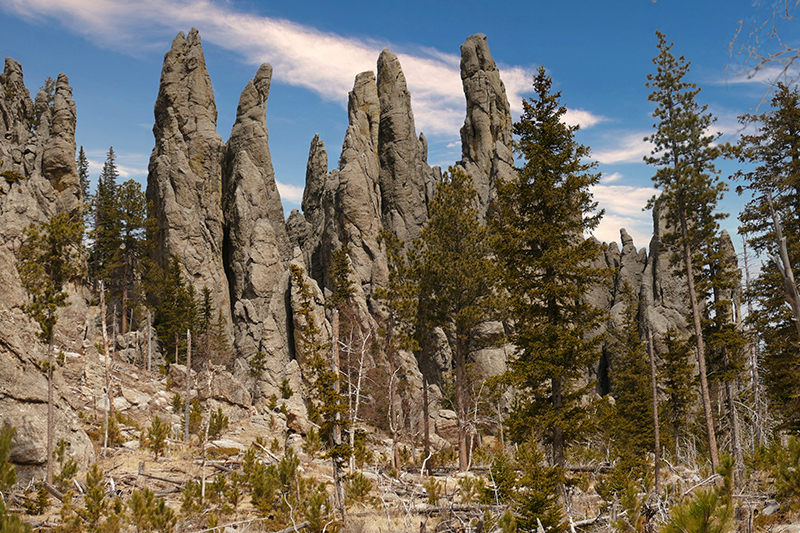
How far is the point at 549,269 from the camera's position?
16.5 metres

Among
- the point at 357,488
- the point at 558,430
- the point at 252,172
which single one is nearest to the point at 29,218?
the point at 252,172

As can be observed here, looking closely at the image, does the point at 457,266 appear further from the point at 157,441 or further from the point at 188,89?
the point at 188,89

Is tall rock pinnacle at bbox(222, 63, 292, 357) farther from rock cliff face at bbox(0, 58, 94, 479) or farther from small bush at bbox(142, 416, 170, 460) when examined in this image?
small bush at bbox(142, 416, 170, 460)

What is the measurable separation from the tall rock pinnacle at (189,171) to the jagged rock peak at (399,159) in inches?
815

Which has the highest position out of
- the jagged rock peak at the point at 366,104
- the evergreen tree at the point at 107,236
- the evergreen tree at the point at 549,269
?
the jagged rock peak at the point at 366,104

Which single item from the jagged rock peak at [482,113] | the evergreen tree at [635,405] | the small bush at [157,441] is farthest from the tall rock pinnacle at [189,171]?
the evergreen tree at [635,405]

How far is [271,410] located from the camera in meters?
36.6

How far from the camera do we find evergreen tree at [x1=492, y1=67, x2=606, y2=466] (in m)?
15.6

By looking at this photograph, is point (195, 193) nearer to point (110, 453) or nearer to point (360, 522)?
point (110, 453)

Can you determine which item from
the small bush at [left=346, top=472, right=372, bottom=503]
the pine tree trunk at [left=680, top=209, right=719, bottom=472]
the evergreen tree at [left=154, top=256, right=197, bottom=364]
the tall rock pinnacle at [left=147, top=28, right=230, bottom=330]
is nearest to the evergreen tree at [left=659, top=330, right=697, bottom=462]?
the pine tree trunk at [left=680, top=209, right=719, bottom=472]

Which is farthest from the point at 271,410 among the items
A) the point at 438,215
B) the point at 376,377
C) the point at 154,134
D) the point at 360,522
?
the point at 154,134

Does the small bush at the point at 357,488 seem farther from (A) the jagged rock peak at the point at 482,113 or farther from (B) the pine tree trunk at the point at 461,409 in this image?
(A) the jagged rock peak at the point at 482,113

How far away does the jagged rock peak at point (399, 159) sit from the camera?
6194 centimetres

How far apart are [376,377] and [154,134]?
47115 millimetres
